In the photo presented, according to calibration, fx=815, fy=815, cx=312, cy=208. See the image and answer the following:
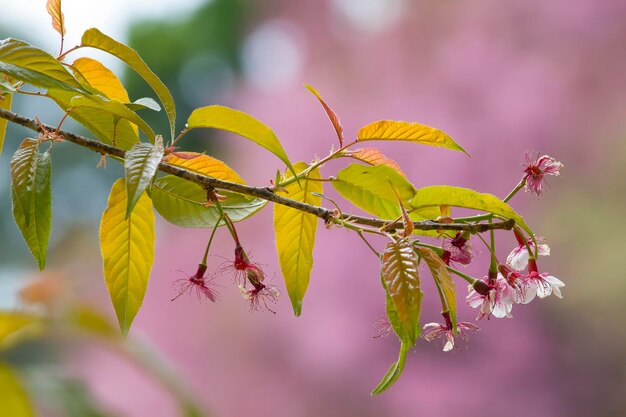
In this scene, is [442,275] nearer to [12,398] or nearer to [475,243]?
[12,398]

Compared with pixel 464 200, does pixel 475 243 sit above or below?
above

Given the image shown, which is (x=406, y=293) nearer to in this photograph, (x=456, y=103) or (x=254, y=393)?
(x=456, y=103)

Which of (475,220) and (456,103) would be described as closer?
(475,220)

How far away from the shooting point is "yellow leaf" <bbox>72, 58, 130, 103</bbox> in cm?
35

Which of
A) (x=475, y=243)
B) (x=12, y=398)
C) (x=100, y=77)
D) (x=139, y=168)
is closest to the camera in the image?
(x=139, y=168)

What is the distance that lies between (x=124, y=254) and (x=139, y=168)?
0.08 metres

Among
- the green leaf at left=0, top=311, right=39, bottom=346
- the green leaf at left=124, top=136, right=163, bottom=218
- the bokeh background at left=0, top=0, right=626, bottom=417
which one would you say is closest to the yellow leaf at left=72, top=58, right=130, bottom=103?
the green leaf at left=124, top=136, right=163, bottom=218

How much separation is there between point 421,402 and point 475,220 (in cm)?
241

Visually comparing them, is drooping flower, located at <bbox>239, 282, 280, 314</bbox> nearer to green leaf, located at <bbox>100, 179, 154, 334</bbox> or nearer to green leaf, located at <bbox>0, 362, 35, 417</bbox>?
green leaf, located at <bbox>100, 179, 154, 334</bbox>

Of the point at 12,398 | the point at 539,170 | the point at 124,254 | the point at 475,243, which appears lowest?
Answer: the point at 12,398

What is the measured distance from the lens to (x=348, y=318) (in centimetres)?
272

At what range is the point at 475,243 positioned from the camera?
2359 mm

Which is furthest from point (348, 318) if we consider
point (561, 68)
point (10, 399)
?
point (10, 399)

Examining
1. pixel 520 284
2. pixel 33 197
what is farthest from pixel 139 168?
pixel 520 284
